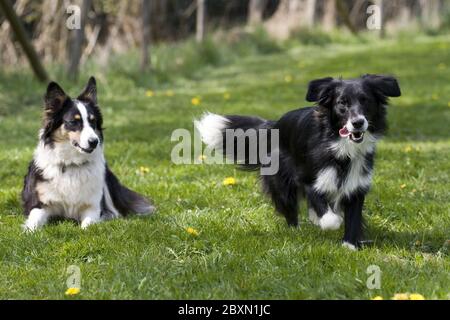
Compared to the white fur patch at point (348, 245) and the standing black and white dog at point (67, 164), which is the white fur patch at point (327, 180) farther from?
the standing black and white dog at point (67, 164)

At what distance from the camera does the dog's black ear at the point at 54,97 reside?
16.8 ft

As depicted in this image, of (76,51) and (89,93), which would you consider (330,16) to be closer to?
(76,51)

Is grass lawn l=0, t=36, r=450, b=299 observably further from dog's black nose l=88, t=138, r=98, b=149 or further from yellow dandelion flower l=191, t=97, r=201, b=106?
yellow dandelion flower l=191, t=97, r=201, b=106

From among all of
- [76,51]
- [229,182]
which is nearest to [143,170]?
[229,182]

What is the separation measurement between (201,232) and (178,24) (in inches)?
717

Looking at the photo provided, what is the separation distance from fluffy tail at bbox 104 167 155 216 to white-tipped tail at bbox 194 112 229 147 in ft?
2.54

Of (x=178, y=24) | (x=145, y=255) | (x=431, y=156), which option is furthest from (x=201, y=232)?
(x=178, y=24)

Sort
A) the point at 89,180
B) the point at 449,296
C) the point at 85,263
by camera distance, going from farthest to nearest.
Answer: the point at 89,180, the point at 85,263, the point at 449,296

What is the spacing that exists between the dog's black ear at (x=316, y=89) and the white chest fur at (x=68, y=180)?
1748mm

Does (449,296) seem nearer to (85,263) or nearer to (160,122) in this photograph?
(85,263)

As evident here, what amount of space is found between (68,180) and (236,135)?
4.74 feet

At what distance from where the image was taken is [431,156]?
7312mm

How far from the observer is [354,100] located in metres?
4.49

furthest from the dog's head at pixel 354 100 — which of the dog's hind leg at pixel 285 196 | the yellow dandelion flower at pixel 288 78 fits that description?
the yellow dandelion flower at pixel 288 78
